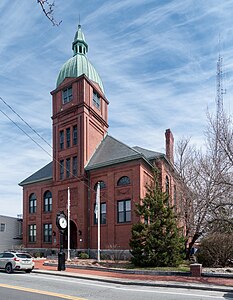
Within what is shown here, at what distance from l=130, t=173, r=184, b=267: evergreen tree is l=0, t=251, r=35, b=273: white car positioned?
7.01 m

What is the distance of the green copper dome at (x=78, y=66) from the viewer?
41.8 meters

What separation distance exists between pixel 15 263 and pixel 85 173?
52.3ft

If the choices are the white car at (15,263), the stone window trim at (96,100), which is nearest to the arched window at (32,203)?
the stone window trim at (96,100)

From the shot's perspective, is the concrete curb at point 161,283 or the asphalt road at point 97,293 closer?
the asphalt road at point 97,293

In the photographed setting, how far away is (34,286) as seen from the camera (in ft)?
53.1

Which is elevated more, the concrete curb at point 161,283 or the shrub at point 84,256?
the concrete curb at point 161,283

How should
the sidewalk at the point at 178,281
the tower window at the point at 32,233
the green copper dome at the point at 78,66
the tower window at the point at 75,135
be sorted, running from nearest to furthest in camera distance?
the sidewalk at the point at 178,281, the tower window at the point at 75,135, the green copper dome at the point at 78,66, the tower window at the point at 32,233

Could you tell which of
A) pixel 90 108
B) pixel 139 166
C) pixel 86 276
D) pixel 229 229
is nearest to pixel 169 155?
pixel 139 166

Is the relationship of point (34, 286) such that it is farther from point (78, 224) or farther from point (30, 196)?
point (30, 196)

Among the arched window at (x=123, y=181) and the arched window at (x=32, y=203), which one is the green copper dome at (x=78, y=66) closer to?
the arched window at (x=123, y=181)

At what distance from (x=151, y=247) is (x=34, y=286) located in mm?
10229

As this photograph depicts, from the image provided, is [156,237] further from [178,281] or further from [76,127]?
[76,127]

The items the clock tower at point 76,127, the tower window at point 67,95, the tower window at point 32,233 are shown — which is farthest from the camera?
the tower window at point 32,233

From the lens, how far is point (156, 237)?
24.9 m
